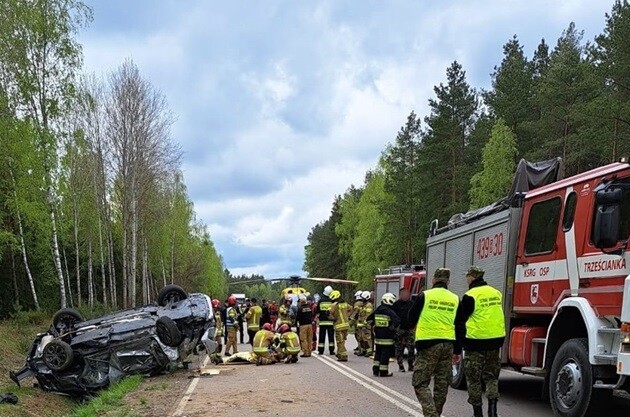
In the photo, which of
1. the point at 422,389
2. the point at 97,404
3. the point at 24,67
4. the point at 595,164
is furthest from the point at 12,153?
the point at 595,164

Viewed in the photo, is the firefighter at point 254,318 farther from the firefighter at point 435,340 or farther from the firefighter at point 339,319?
the firefighter at point 435,340

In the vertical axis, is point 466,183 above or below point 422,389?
above

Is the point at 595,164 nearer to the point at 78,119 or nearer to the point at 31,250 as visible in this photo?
the point at 78,119

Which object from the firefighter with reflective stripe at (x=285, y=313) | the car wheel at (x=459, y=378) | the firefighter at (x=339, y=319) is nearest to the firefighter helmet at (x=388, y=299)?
the car wheel at (x=459, y=378)

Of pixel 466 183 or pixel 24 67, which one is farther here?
pixel 466 183

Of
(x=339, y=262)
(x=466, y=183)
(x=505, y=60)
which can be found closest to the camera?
(x=466, y=183)

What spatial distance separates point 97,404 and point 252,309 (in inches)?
352

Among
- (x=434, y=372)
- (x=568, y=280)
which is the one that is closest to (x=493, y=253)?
(x=568, y=280)

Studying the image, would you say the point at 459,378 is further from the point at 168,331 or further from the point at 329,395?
the point at 168,331

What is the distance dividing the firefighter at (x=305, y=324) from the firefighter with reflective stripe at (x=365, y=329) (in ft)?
4.67

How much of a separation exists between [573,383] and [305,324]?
10222 millimetres

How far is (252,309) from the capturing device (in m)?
18.2

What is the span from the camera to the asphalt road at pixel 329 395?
7977 millimetres

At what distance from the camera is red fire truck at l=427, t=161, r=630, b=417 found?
6230 mm
